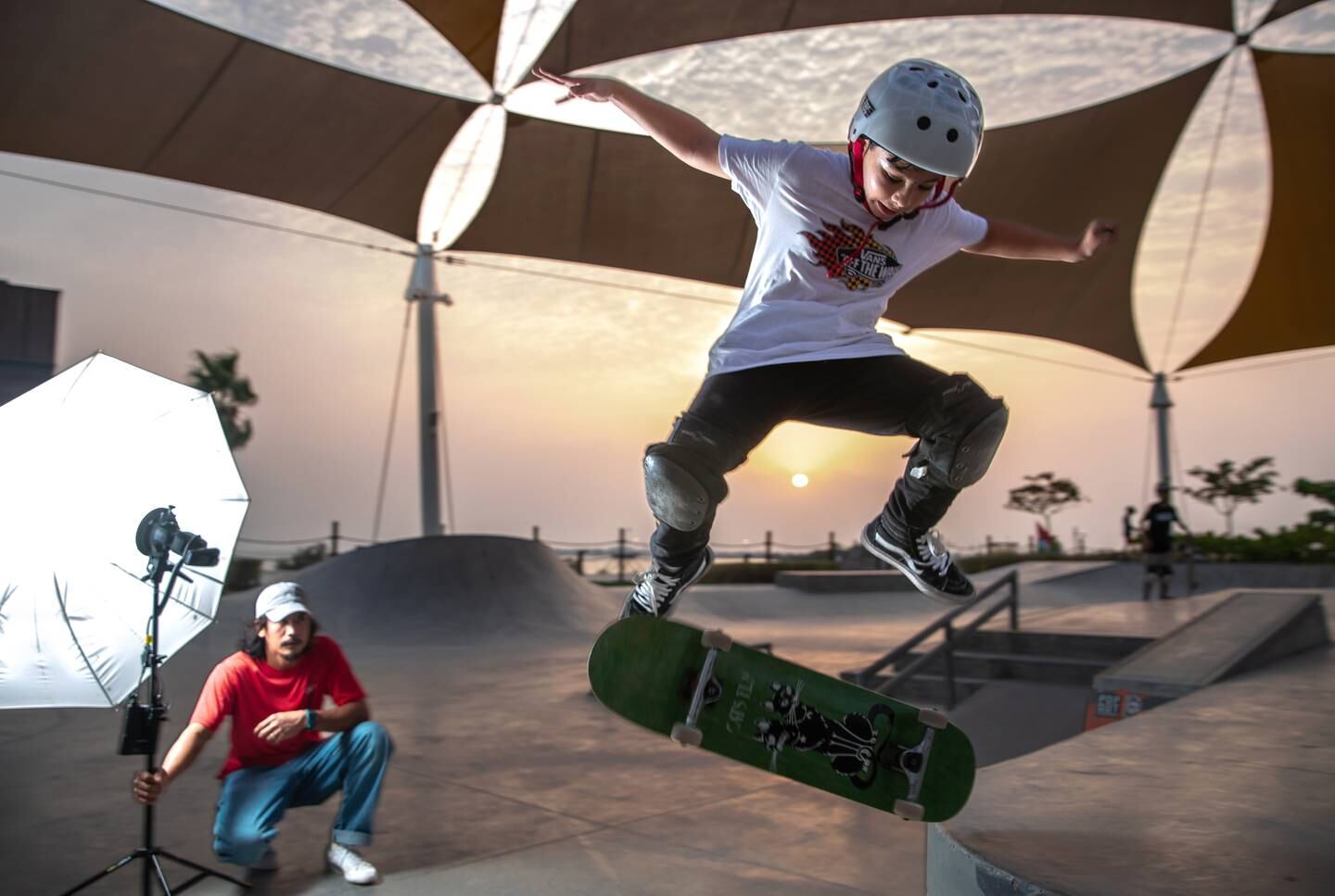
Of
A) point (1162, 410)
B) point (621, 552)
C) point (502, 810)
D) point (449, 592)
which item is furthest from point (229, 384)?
point (502, 810)

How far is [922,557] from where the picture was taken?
311 cm

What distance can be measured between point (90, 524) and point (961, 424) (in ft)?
10.3

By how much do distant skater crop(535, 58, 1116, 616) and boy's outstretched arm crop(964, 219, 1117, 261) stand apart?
214mm

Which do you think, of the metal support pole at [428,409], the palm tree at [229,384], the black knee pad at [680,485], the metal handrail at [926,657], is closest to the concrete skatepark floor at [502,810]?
the metal handrail at [926,657]

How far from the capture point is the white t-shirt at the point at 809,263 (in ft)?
8.52

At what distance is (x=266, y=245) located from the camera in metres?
17.0

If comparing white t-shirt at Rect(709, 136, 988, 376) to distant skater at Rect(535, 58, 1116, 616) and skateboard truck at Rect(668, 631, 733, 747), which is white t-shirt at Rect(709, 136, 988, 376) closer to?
distant skater at Rect(535, 58, 1116, 616)

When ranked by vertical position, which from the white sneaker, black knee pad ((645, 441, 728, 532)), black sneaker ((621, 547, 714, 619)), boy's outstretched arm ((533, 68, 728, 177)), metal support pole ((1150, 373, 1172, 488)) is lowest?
the white sneaker

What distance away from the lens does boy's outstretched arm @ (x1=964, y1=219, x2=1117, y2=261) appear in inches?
115

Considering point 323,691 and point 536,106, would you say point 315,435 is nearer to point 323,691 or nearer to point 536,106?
point 536,106

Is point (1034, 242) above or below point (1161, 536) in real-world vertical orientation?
above

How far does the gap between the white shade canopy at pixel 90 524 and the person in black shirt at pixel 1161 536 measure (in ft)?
39.7

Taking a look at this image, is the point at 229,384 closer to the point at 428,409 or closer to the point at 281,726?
the point at 428,409

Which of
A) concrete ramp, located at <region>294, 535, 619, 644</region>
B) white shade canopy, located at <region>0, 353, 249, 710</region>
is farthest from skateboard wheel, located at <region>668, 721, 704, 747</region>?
concrete ramp, located at <region>294, 535, 619, 644</region>
